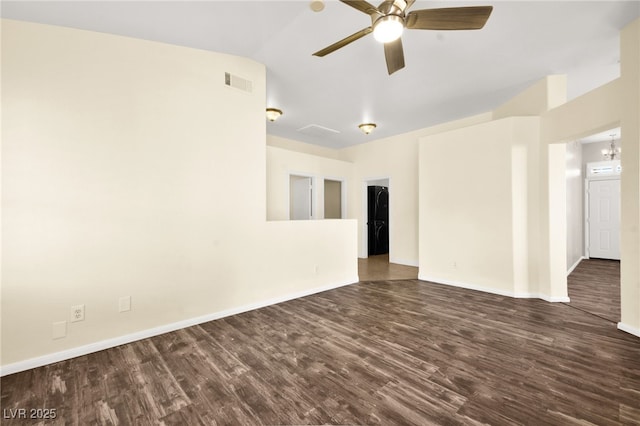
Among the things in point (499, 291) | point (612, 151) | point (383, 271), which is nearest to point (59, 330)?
point (383, 271)

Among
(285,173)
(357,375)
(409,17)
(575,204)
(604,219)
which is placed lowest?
(357,375)

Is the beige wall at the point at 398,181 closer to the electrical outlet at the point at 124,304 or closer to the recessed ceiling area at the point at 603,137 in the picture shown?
the recessed ceiling area at the point at 603,137

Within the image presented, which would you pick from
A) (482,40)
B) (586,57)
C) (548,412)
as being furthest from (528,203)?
(548,412)

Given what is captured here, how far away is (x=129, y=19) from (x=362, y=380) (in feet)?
11.6

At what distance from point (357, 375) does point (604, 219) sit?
834 centimetres

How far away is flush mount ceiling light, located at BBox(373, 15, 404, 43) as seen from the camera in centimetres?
196

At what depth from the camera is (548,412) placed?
164 centimetres

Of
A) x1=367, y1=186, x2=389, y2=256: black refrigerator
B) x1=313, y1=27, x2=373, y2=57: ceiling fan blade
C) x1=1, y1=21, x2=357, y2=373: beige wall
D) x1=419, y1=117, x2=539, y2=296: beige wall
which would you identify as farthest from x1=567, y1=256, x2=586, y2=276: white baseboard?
x1=313, y1=27, x2=373, y2=57: ceiling fan blade

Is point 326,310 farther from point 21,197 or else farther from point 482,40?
point 482,40

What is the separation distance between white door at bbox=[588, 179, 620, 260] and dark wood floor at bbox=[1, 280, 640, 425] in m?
5.39

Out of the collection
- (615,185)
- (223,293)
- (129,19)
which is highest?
(129,19)

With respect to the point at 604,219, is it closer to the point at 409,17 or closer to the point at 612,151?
the point at 612,151

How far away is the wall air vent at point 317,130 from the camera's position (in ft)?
19.4

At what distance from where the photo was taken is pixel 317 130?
6148 mm
